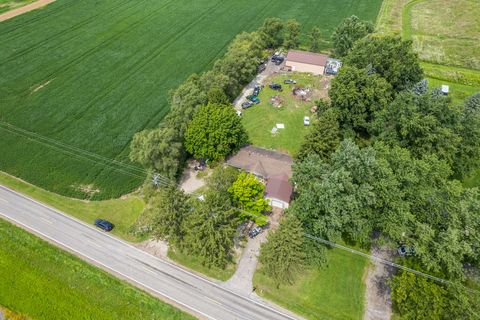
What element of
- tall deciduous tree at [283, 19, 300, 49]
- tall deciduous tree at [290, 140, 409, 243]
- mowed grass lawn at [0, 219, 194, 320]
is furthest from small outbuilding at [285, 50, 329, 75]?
mowed grass lawn at [0, 219, 194, 320]

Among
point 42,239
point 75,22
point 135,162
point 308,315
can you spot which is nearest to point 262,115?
point 135,162

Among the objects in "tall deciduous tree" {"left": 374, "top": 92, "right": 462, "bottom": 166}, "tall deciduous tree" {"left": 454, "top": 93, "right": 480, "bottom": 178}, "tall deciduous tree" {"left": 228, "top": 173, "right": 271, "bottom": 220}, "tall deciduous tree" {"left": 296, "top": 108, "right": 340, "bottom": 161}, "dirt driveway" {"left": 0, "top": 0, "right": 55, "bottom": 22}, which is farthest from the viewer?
"dirt driveway" {"left": 0, "top": 0, "right": 55, "bottom": 22}

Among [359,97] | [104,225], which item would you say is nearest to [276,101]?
[359,97]

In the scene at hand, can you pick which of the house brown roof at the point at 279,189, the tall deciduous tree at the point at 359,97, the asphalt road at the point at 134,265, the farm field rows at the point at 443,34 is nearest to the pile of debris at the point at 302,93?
the tall deciduous tree at the point at 359,97

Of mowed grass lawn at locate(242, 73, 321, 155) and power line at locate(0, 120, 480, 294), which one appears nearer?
power line at locate(0, 120, 480, 294)

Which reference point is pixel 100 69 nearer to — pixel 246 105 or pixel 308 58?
pixel 246 105

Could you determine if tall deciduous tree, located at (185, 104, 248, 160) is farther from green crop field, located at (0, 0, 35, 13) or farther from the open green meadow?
green crop field, located at (0, 0, 35, 13)

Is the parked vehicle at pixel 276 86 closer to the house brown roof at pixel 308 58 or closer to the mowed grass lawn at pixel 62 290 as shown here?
the house brown roof at pixel 308 58
